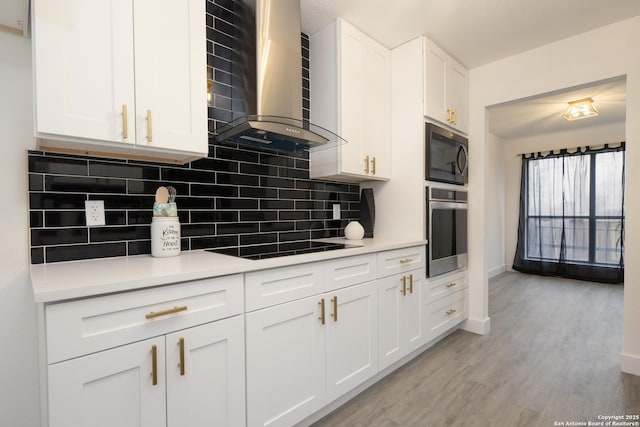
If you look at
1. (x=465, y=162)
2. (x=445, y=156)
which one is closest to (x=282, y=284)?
(x=445, y=156)

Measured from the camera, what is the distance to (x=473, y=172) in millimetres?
2916

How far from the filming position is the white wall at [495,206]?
5301 mm

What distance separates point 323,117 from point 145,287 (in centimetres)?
169

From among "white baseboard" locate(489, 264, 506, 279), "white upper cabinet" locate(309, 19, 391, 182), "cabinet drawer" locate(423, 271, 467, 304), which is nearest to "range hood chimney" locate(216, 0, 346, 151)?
"white upper cabinet" locate(309, 19, 391, 182)

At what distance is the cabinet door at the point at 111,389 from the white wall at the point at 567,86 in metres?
2.73

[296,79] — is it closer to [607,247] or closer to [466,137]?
[466,137]

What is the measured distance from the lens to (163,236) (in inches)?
58.2

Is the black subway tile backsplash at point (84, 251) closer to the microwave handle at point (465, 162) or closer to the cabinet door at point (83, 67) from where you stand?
the cabinet door at point (83, 67)

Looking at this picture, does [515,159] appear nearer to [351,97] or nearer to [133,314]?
[351,97]

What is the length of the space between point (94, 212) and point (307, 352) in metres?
1.22

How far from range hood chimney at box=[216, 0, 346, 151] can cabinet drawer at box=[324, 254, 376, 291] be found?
74cm

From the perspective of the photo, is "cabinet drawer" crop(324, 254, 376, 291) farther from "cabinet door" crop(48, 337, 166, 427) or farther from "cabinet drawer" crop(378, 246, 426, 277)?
"cabinet door" crop(48, 337, 166, 427)

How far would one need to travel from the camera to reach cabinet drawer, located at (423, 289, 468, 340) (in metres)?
2.42

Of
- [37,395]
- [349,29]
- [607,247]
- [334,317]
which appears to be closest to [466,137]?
[349,29]
